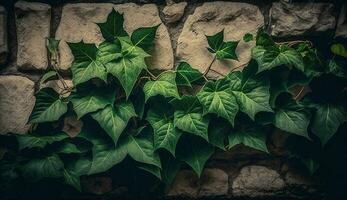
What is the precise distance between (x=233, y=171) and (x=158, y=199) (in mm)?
359

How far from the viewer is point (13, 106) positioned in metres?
1.56

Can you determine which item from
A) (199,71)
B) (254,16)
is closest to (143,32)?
(199,71)

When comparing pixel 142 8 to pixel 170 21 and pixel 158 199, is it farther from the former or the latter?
pixel 158 199

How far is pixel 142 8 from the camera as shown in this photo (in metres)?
1.59

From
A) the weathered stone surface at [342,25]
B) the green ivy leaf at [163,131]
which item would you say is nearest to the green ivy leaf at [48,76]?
the green ivy leaf at [163,131]

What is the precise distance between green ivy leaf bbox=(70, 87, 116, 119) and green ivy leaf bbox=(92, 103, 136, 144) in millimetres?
26

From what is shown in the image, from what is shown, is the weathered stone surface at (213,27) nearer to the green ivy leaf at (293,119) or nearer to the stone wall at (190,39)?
the stone wall at (190,39)

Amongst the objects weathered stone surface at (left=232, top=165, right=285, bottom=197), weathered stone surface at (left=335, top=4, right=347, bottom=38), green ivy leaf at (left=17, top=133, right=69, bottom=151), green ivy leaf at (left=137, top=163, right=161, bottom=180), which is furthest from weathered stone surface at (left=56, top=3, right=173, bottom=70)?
weathered stone surface at (left=335, top=4, right=347, bottom=38)

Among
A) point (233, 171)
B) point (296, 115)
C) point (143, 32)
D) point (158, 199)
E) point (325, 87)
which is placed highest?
point (143, 32)

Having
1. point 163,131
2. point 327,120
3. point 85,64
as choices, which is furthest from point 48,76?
point 327,120

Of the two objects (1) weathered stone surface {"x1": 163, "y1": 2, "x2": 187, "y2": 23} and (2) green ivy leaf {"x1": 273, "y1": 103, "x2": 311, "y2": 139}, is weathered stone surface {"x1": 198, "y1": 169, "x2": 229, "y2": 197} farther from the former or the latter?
(1) weathered stone surface {"x1": 163, "y1": 2, "x2": 187, "y2": 23}

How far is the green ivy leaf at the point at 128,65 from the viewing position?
4.67 feet

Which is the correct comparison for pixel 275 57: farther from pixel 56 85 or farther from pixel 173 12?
pixel 56 85

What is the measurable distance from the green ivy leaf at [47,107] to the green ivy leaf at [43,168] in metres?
0.16
